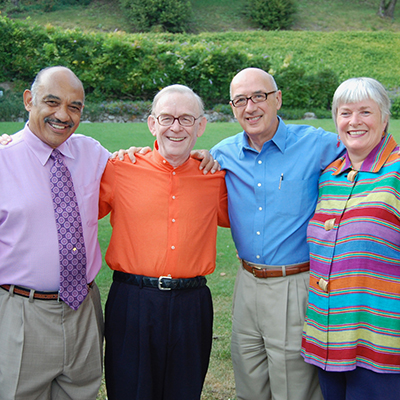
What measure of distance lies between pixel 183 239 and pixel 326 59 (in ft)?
73.7

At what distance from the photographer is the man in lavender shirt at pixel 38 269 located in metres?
2.54

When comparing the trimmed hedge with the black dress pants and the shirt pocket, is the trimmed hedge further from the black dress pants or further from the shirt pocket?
the black dress pants

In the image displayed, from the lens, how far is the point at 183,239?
9.34 ft

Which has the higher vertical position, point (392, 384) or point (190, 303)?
point (190, 303)

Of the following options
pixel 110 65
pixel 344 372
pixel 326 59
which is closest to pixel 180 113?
pixel 344 372

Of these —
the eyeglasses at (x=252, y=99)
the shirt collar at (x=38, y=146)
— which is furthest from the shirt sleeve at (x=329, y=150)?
the shirt collar at (x=38, y=146)

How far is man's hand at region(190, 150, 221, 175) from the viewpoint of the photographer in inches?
120

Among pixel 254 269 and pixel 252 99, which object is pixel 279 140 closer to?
pixel 252 99

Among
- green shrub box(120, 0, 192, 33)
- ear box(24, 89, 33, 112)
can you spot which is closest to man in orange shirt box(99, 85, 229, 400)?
ear box(24, 89, 33, 112)

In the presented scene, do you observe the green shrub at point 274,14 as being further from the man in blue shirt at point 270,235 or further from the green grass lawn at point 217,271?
the man in blue shirt at point 270,235

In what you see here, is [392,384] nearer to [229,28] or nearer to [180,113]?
[180,113]

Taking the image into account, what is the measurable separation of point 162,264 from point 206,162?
0.73 m

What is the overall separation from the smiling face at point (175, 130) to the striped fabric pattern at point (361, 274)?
0.95 meters

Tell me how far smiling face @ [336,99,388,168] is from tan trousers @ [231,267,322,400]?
84cm
